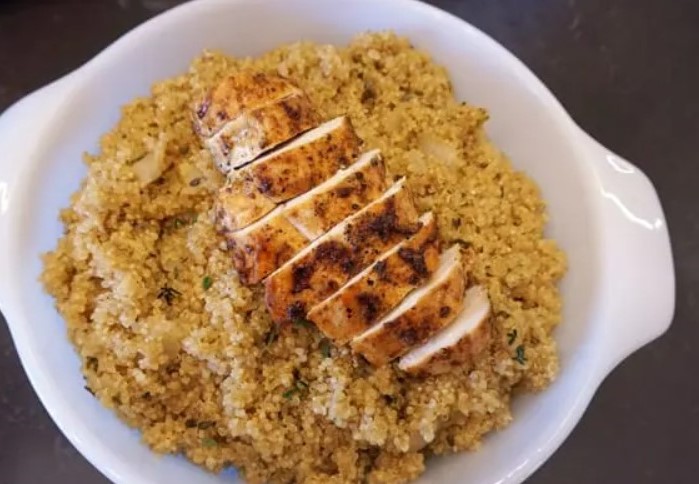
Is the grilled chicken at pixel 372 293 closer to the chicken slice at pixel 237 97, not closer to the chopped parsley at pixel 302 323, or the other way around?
the chopped parsley at pixel 302 323

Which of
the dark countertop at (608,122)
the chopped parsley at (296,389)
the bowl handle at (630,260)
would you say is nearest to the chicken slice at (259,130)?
the chopped parsley at (296,389)

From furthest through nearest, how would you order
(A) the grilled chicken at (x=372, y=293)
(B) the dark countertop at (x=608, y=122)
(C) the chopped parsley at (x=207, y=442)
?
(B) the dark countertop at (x=608, y=122)
(C) the chopped parsley at (x=207, y=442)
(A) the grilled chicken at (x=372, y=293)

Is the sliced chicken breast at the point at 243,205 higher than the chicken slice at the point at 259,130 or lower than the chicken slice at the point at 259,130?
lower

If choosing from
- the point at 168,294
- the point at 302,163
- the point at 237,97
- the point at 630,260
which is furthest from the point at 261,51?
the point at 630,260

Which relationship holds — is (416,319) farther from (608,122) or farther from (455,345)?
(608,122)

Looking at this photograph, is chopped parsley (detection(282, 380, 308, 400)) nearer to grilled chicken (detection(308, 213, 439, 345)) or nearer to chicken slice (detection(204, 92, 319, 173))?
grilled chicken (detection(308, 213, 439, 345))

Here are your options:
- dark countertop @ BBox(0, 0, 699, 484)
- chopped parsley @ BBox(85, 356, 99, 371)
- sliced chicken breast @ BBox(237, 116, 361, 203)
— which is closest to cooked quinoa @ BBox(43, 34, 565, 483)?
chopped parsley @ BBox(85, 356, 99, 371)
